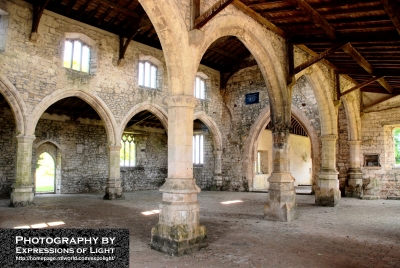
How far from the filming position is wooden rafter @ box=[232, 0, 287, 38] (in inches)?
226

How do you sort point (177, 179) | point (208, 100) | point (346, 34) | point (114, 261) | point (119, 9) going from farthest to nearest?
1. point (208, 100)
2. point (119, 9)
3. point (346, 34)
4. point (177, 179)
5. point (114, 261)

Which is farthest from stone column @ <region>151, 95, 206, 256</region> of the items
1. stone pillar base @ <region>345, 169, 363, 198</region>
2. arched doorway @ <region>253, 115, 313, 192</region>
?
arched doorway @ <region>253, 115, 313, 192</region>

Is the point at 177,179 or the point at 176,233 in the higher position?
the point at 177,179

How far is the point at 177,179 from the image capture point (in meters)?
4.60

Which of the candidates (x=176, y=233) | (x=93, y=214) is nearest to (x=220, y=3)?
(x=176, y=233)

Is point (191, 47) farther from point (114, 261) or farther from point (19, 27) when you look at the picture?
point (19, 27)

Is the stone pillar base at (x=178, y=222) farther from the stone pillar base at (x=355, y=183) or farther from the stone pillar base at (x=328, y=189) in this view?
the stone pillar base at (x=355, y=183)

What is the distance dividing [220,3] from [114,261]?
12.3 ft

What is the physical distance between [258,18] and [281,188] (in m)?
3.57

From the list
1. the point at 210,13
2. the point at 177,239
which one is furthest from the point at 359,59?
the point at 177,239

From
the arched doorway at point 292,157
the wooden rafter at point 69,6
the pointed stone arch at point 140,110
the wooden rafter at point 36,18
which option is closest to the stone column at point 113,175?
the pointed stone arch at point 140,110

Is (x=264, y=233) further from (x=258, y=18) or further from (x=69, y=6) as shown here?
(x=69, y=6)

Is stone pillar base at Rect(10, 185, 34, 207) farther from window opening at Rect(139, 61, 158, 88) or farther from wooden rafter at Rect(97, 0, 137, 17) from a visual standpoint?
wooden rafter at Rect(97, 0, 137, 17)

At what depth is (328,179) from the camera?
902cm
